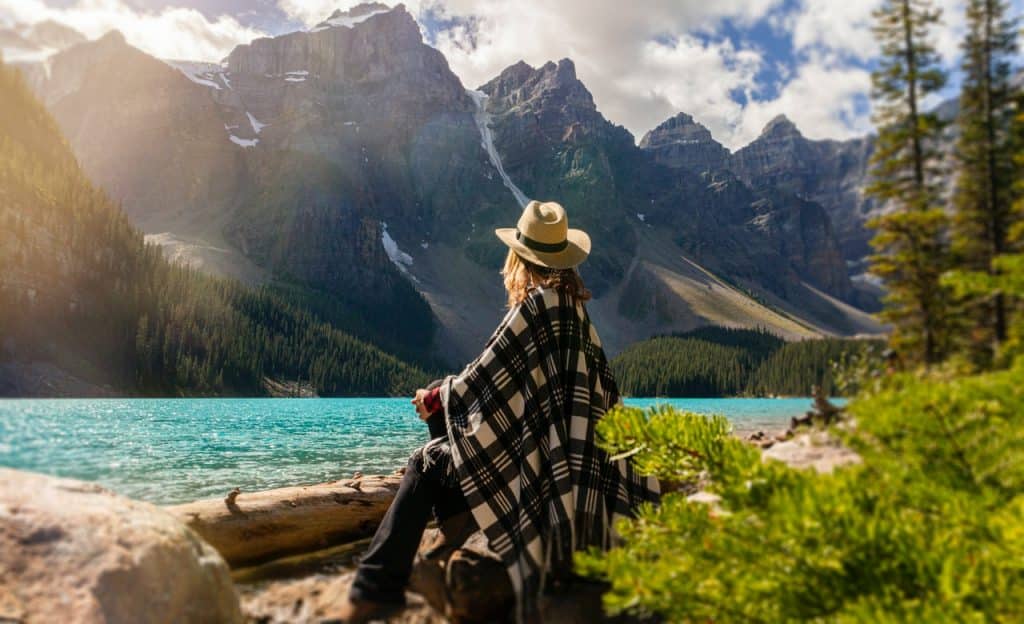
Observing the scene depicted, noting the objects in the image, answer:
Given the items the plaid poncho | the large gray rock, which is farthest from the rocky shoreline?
the plaid poncho

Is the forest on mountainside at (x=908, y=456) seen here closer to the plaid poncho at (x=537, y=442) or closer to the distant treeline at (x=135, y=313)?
the plaid poncho at (x=537, y=442)

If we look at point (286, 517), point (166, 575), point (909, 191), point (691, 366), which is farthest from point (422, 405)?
point (691, 366)

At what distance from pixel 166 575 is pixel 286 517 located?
2.63m

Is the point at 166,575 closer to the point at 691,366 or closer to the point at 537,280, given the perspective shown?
the point at 537,280

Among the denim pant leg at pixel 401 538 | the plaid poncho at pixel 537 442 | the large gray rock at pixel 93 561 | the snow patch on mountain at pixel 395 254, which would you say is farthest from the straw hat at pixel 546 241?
the snow patch on mountain at pixel 395 254

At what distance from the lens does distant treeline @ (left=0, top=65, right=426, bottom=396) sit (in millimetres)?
21586

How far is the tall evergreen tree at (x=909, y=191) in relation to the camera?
158cm

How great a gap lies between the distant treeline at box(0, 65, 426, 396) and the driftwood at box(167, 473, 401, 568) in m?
1.83

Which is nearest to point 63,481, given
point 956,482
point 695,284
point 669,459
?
point 669,459

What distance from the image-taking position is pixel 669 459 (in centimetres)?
145

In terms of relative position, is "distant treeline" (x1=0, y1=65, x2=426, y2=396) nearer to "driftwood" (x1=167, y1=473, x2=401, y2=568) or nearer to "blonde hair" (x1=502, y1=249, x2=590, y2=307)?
"driftwood" (x1=167, y1=473, x2=401, y2=568)

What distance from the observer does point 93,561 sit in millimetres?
2600

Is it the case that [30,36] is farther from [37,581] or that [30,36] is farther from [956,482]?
[956,482]

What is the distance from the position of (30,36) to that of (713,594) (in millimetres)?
3699
